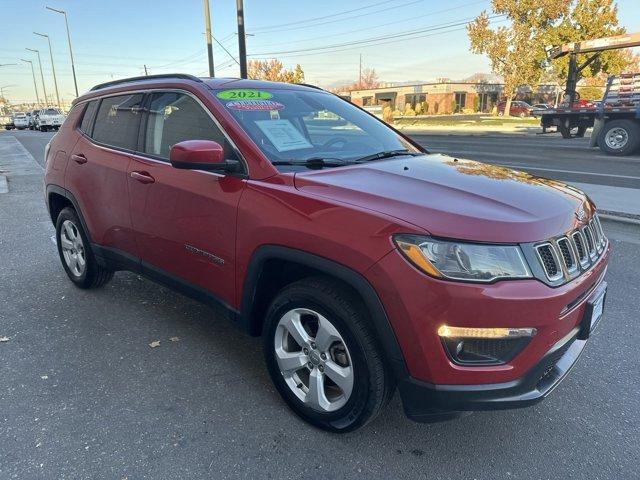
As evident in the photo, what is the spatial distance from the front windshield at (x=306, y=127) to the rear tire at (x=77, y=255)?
1988 mm

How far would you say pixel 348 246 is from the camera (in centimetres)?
219

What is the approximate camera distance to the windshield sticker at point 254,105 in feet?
9.96

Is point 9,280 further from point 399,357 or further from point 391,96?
point 391,96

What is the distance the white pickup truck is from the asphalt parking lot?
124 feet

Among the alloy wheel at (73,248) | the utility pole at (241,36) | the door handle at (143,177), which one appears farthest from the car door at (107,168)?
the utility pole at (241,36)

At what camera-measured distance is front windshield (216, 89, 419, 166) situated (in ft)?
9.58

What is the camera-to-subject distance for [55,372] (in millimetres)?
3162

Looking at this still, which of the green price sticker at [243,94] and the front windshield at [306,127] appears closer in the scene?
the front windshield at [306,127]

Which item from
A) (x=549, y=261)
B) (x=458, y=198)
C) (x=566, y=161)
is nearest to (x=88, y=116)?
(x=458, y=198)

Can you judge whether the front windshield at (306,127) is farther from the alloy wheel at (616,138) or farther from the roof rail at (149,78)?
the alloy wheel at (616,138)

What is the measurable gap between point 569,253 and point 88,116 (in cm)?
387

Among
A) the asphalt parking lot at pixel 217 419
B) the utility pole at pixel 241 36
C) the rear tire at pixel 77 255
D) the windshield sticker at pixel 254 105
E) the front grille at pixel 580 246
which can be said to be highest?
the utility pole at pixel 241 36

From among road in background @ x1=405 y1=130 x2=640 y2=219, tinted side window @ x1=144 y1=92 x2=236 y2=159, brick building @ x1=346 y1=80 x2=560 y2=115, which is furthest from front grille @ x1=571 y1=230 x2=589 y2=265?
brick building @ x1=346 y1=80 x2=560 y2=115

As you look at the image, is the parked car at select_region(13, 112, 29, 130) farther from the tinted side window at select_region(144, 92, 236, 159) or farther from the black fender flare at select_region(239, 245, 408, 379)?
the black fender flare at select_region(239, 245, 408, 379)
